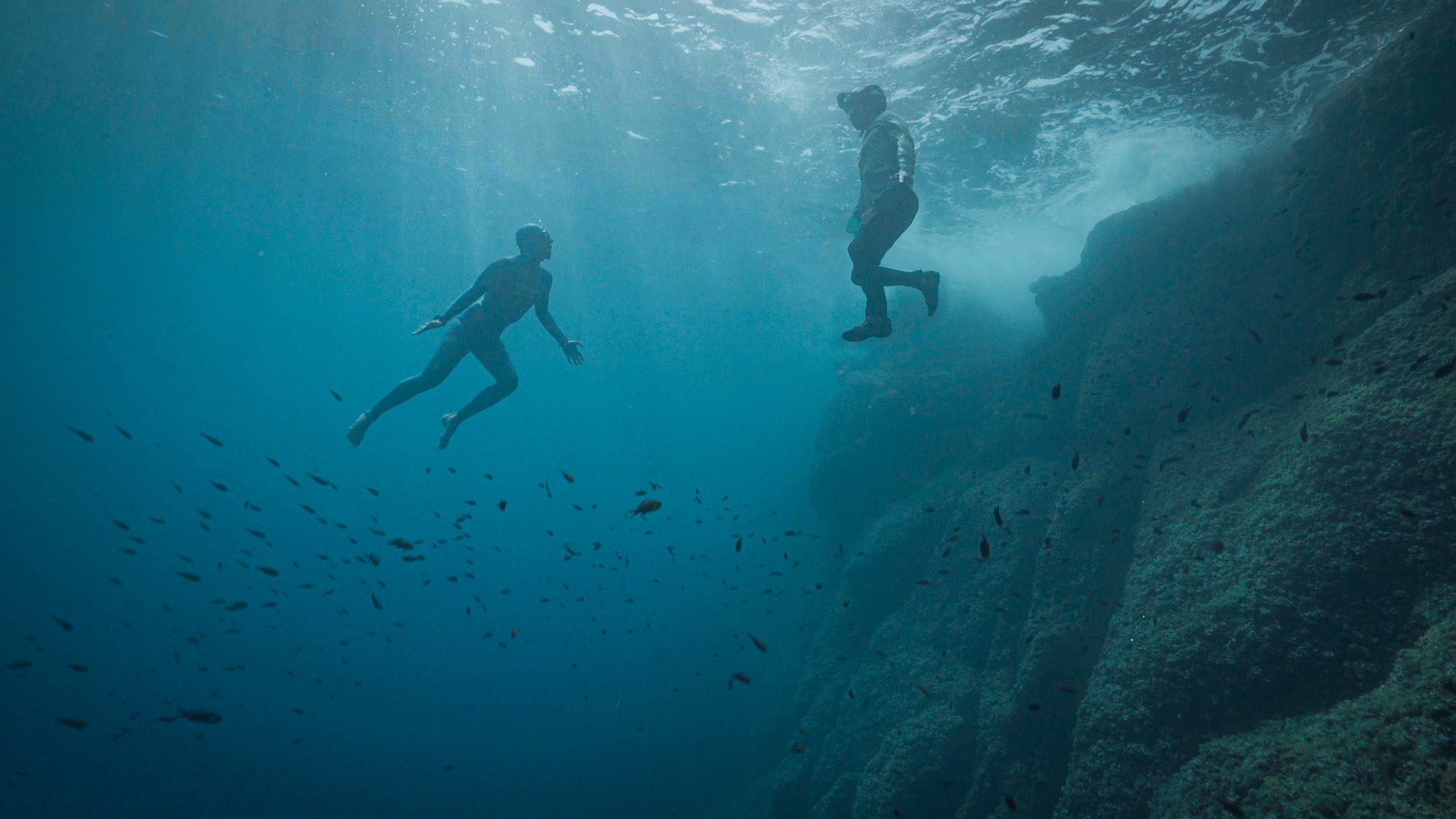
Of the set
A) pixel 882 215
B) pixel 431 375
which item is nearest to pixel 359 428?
pixel 431 375

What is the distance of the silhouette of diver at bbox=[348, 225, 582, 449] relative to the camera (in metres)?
7.98

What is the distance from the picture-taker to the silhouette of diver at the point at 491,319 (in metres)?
7.98

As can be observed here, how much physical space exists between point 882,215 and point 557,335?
207 inches

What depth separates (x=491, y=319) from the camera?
8.28m

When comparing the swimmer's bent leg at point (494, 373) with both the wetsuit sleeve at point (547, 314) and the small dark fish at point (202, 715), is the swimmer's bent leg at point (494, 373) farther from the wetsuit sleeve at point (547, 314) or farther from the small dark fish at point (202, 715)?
the small dark fish at point (202, 715)

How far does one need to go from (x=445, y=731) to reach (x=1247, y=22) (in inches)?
1690

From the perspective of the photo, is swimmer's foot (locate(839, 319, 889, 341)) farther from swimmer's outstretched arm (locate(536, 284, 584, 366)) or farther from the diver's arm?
the diver's arm

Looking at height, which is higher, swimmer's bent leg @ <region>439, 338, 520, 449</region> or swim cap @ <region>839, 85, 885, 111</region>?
swim cap @ <region>839, 85, 885, 111</region>

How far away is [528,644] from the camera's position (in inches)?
1539

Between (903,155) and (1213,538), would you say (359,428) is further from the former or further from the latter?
(1213,538)

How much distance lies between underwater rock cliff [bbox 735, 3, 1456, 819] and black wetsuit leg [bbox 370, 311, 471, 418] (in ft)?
26.1

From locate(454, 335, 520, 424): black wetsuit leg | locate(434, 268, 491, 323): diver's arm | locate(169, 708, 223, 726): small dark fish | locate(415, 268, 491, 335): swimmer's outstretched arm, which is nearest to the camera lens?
locate(169, 708, 223, 726): small dark fish

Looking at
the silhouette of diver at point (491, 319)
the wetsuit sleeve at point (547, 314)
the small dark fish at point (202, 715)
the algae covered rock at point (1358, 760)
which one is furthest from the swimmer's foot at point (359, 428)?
the algae covered rock at point (1358, 760)

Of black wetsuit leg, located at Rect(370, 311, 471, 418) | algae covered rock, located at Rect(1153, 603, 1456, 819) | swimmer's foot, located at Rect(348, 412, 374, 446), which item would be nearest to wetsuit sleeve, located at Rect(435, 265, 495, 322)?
black wetsuit leg, located at Rect(370, 311, 471, 418)
